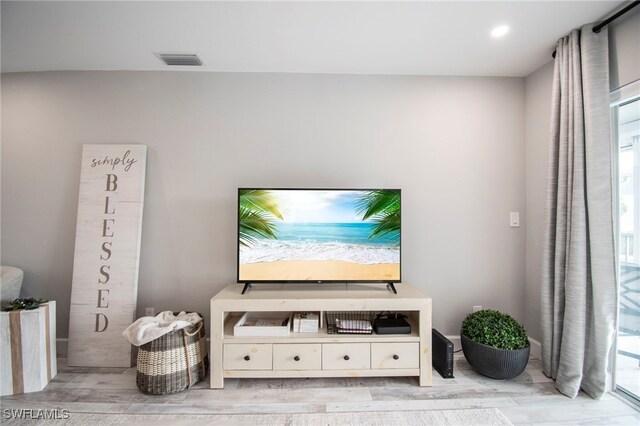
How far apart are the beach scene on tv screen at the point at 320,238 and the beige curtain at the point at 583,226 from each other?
1081 mm

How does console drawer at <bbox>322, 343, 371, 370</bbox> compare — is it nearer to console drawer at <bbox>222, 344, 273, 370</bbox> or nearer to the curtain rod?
console drawer at <bbox>222, 344, 273, 370</bbox>

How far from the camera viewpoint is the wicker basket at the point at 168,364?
1923mm

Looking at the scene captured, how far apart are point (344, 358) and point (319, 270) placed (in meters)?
0.62

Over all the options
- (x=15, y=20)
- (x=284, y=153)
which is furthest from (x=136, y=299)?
(x=15, y=20)

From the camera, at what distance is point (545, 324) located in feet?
6.92

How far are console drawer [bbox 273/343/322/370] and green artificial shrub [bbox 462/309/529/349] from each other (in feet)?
3.72

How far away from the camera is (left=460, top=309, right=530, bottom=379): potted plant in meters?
2.03

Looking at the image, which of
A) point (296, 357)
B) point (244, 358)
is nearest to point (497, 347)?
point (296, 357)

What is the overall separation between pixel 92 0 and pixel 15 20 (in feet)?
2.14

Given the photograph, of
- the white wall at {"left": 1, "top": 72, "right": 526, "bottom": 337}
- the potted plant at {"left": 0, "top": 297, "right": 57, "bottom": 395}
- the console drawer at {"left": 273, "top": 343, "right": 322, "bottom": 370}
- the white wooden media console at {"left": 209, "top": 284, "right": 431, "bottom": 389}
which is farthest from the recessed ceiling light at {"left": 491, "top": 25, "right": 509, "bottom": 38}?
the potted plant at {"left": 0, "top": 297, "right": 57, "bottom": 395}

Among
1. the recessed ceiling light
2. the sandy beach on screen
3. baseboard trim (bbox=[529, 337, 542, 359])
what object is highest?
the recessed ceiling light

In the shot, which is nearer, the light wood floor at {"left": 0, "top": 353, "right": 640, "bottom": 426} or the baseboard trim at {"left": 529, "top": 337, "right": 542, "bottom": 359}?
the light wood floor at {"left": 0, "top": 353, "right": 640, "bottom": 426}

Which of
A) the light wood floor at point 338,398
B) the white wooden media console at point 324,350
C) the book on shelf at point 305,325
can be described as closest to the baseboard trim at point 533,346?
the light wood floor at point 338,398

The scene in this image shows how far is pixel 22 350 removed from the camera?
6.53ft
